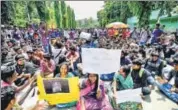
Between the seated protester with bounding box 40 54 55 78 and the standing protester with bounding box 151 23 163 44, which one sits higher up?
the standing protester with bounding box 151 23 163 44

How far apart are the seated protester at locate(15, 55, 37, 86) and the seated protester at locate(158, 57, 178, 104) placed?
2.83 metres

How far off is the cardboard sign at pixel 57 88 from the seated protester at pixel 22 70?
1657 millimetres

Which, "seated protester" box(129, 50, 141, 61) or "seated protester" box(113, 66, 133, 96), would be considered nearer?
"seated protester" box(113, 66, 133, 96)

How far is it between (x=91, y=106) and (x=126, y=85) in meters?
0.81

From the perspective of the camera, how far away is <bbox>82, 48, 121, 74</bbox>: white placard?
441 centimetres

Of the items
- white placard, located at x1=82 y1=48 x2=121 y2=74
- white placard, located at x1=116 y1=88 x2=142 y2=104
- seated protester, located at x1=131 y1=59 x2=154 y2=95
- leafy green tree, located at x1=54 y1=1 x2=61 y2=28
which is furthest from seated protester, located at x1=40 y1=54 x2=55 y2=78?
leafy green tree, located at x1=54 y1=1 x2=61 y2=28

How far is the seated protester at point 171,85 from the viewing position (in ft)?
19.8

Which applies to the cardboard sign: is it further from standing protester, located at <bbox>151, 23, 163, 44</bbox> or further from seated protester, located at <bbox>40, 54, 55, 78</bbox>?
standing protester, located at <bbox>151, 23, 163, 44</bbox>

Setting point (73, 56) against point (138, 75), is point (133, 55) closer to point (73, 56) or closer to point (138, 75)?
point (73, 56)

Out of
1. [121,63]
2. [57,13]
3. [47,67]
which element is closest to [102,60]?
[47,67]

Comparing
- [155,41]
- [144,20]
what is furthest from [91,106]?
[144,20]

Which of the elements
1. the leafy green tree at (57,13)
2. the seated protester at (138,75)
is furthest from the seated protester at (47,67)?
the leafy green tree at (57,13)

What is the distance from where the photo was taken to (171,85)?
6.57m

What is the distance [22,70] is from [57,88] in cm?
251
